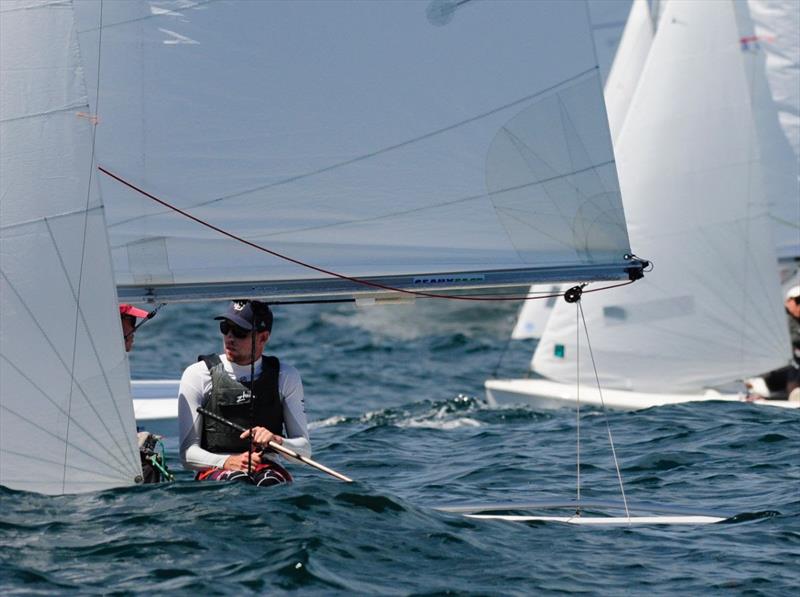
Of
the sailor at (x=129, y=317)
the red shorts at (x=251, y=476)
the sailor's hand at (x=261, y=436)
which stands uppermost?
the sailor at (x=129, y=317)

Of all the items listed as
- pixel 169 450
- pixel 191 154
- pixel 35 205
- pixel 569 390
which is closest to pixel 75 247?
pixel 35 205

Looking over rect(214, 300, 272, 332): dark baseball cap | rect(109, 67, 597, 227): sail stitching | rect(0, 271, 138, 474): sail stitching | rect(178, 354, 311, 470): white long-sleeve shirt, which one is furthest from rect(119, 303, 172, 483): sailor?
rect(0, 271, 138, 474): sail stitching

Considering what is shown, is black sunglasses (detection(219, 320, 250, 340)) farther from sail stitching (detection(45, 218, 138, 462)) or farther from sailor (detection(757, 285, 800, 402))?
sailor (detection(757, 285, 800, 402))

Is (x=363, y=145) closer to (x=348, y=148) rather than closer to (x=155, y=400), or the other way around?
(x=348, y=148)

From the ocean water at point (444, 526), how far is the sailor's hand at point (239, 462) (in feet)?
0.37

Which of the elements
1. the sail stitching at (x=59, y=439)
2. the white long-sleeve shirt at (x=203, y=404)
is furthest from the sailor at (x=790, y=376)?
the sail stitching at (x=59, y=439)

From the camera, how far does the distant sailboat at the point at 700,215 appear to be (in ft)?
44.2

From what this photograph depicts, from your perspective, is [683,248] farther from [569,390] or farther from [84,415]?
[84,415]

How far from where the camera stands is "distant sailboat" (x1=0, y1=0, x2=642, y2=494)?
6.79 meters

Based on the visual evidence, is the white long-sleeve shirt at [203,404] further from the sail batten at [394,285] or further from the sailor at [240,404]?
the sail batten at [394,285]

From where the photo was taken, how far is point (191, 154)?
686 centimetres

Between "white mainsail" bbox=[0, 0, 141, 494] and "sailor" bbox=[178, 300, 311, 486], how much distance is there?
68cm

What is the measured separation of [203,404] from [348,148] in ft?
4.70

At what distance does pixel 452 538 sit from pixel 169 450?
488 centimetres
